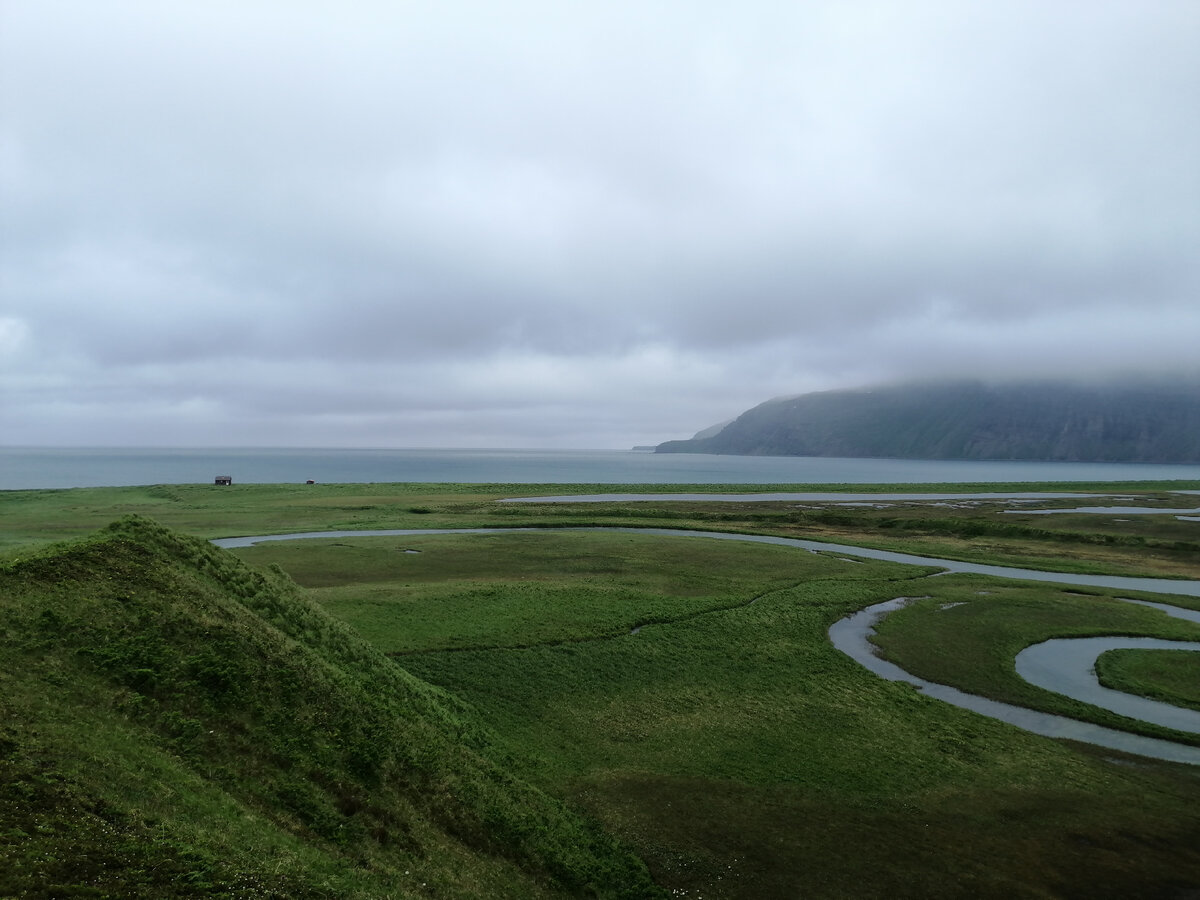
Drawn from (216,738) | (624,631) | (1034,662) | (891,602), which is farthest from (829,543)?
(216,738)

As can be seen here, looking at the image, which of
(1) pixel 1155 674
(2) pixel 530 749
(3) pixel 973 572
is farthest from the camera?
(3) pixel 973 572

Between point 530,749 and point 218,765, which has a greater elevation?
point 218,765

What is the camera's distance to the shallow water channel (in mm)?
25609

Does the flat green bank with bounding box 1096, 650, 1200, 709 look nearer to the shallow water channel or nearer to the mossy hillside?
the shallow water channel

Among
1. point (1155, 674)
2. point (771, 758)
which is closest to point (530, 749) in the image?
point (771, 758)

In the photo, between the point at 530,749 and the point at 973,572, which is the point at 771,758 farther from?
the point at 973,572

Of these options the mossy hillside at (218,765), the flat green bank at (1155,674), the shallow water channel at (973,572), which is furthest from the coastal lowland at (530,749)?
the shallow water channel at (973,572)

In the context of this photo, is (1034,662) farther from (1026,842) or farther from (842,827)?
(842,827)

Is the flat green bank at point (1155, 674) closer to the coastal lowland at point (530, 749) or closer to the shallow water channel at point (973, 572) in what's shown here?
the coastal lowland at point (530, 749)

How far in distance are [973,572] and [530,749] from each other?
170 ft

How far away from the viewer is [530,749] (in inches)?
896

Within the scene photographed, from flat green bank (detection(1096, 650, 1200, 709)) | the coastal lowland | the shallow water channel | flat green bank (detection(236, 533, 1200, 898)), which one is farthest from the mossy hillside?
flat green bank (detection(1096, 650, 1200, 709))

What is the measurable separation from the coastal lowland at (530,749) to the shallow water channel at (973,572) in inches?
38.4

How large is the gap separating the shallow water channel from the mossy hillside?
2050 cm
